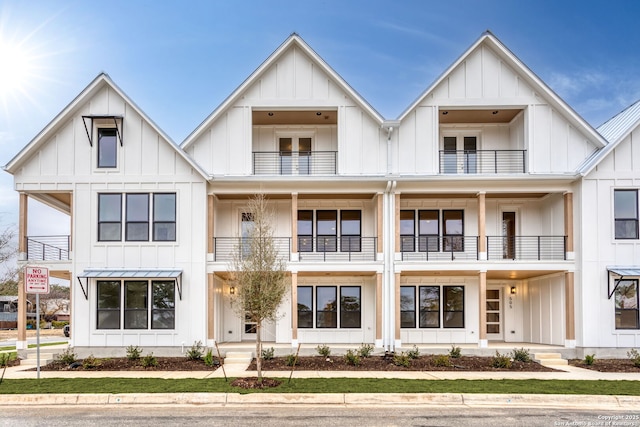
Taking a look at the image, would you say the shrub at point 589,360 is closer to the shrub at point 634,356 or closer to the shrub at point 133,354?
the shrub at point 634,356

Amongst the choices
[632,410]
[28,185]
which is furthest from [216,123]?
[632,410]

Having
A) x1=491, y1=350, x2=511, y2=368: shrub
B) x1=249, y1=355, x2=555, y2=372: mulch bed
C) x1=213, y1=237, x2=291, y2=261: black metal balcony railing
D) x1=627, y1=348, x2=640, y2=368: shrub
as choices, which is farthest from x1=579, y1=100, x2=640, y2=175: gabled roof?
x1=213, y1=237, x2=291, y2=261: black metal balcony railing

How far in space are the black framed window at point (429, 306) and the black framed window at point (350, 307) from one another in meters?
2.59

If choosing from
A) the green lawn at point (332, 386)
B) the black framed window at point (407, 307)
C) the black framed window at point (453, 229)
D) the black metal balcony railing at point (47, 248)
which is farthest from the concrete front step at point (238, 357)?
the black framed window at point (453, 229)

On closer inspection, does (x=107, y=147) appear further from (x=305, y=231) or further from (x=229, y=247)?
(x=305, y=231)

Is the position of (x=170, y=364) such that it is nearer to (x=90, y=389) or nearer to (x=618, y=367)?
(x=90, y=389)

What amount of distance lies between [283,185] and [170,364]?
23.8ft

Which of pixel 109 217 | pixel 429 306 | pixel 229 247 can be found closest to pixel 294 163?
pixel 229 247

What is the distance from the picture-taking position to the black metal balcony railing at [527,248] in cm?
1906

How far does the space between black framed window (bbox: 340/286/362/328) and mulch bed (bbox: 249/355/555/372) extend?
3421mm

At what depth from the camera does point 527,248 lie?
784 inches

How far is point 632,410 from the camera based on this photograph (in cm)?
1014

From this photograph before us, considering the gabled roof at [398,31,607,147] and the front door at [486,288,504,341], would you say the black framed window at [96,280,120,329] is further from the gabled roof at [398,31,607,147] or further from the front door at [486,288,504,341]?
the front door at [486,288,504,341]

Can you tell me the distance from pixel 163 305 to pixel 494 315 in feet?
44.3
